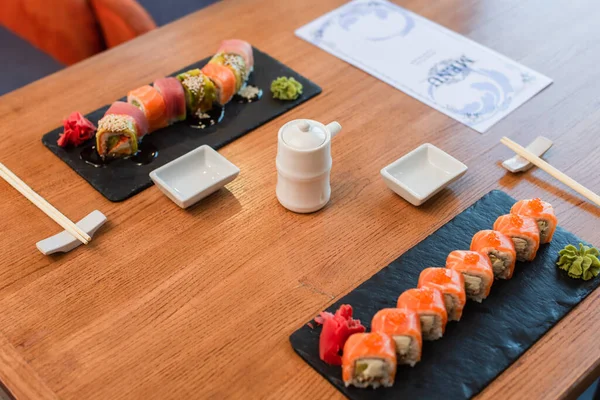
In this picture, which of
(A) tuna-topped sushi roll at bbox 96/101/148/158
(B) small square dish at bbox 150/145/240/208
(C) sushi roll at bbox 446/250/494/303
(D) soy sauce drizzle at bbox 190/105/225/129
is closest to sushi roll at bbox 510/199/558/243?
(C) sushi roll at bbox 446/250/494/303

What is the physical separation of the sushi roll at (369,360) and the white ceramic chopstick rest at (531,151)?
590 millimetres

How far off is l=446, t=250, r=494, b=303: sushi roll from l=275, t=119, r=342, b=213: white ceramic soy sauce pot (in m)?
0.30

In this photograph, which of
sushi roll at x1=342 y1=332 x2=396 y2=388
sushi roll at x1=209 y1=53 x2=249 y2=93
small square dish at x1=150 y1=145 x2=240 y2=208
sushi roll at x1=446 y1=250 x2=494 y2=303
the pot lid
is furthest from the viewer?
sushi roll at x1=209 y1=53 x2=249 y2=93

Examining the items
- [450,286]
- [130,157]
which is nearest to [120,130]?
[130,157]

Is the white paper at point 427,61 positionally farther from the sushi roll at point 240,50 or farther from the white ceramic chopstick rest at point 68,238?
the white ceramic chopstick rest at point 68,238

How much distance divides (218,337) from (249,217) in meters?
0.29

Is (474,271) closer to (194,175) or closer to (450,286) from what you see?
(450,286)

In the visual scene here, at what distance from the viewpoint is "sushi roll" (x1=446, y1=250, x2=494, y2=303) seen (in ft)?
3.74

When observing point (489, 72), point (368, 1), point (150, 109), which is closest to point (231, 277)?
point (150, 109)

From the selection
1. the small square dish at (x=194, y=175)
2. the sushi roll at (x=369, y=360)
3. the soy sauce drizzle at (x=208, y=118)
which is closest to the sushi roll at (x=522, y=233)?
the sushi roll at (x=369, y=360)

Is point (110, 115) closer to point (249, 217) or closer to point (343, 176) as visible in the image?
point (249, 217)

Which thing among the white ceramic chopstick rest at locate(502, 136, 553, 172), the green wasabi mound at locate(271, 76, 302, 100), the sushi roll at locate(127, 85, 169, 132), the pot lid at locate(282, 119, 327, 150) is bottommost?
the white ceramic chopstick rest at locate(502, 136, 553, 172)

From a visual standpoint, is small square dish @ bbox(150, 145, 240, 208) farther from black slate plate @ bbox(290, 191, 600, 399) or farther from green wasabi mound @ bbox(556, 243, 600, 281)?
green wasabi mound @ bbox(556, 243, 600, 281)

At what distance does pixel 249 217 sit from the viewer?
134 cm
